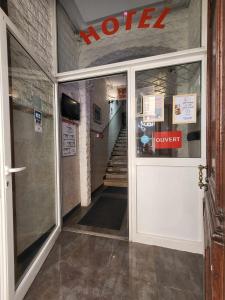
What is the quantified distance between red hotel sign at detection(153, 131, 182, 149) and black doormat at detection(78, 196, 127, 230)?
1.38 meters

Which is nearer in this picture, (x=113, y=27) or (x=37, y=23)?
(x=37, y=23)

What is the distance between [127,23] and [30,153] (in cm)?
228

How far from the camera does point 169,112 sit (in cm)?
191

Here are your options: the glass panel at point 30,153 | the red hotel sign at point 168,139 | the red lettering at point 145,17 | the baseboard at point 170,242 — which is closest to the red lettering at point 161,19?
the red lettering at point 145,17

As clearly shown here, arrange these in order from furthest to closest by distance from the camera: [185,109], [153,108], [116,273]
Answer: [153,108] → [185,109] → [116,273]

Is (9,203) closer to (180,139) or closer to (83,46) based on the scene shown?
(180,139)

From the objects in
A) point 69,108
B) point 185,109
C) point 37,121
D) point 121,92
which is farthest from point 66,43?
point 121,92

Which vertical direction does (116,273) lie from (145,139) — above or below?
below

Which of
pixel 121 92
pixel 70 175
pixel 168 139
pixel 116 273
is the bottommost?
pixel 116 273

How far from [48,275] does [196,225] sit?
5.32 ft

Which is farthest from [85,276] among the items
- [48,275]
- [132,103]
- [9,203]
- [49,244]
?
[132,103]

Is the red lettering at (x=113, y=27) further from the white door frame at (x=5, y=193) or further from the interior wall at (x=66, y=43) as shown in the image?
the white door frame at (x=5, y=193)

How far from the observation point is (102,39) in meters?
2.55

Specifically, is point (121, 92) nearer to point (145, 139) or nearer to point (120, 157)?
point (120, 157)
